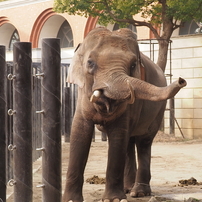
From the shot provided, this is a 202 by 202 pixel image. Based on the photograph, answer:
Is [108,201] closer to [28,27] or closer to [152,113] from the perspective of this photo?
[152,113]

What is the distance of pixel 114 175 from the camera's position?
598 centimetres

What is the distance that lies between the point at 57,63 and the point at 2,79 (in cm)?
47

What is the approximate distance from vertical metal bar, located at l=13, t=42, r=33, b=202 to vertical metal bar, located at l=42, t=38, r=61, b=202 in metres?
0.13

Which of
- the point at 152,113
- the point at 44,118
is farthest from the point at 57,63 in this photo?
the point at 152,113

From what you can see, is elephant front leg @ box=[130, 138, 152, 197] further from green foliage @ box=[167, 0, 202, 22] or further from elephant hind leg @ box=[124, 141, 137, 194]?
green foliage @ box=[167, 0, 202, 22]

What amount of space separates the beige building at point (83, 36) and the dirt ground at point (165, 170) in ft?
8.73

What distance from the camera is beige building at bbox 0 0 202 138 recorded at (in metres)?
20.2

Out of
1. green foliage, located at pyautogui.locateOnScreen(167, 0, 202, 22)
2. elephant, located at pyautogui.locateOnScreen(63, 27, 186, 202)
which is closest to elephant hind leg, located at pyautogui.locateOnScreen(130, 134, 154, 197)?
elephant, located at pyautogui.locateOnScreen(63, 27, 186, 202)

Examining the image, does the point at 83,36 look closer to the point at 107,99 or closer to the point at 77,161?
the point at 77,161

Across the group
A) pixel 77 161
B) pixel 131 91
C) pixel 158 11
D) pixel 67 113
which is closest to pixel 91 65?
pixel 131 91

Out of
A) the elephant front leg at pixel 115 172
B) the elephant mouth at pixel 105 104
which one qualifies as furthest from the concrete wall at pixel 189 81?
the elephant mouth at pixel 105 104

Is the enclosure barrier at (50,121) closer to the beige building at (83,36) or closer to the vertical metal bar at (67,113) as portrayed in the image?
the vertical metal bar at (67,113)

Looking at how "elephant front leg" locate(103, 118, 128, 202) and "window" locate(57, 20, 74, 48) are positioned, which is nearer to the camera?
"elephant front leg" locate(103, 118, 128, 202)

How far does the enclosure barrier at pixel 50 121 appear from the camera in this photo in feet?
15.7
